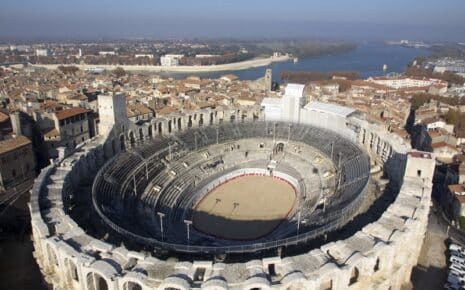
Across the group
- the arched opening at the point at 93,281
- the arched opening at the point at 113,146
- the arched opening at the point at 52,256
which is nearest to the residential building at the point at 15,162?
the arched opening at the point at 113,146

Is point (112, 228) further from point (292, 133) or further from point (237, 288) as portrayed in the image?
point (292, 133)

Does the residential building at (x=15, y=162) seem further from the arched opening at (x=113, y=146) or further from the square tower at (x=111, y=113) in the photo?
the arched opening at (x=113, y=146)

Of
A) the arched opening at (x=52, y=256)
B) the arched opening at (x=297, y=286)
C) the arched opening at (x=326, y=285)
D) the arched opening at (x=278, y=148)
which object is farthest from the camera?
the arched opening at (x=278, y=148)

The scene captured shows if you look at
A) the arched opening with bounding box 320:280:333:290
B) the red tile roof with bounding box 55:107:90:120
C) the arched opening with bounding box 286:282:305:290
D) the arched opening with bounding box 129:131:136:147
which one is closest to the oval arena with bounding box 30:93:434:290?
the arched opening with bounding box 286:282:305:290

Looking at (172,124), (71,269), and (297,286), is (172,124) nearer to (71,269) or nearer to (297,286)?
(71,269)

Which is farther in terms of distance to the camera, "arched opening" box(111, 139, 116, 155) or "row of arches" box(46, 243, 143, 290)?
"arched opening" box(111, 139, 116, 155)

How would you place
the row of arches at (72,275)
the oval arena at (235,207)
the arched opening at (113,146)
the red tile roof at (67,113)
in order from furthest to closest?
the red tile roof at (67,113)
the arched opening at (113,146)
the row of arches at (72,275)
the oval arena at (235,207)

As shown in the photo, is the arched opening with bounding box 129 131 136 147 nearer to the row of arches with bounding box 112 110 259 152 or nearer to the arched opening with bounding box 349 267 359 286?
the row of arches with bounding box 112 110 259 152
